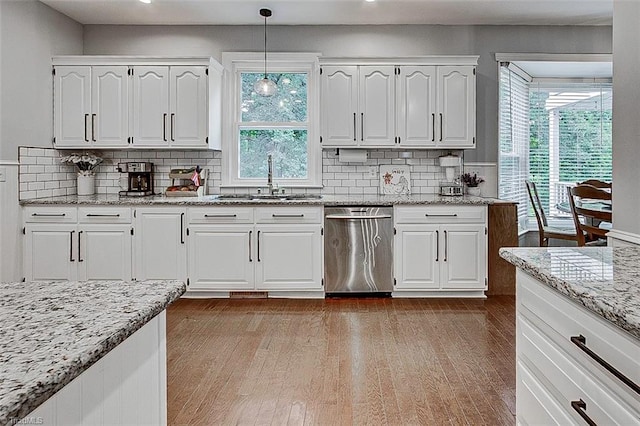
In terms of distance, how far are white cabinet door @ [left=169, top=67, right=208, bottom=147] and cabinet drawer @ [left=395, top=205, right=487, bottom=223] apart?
197 centimetres

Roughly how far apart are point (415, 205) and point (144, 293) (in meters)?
3.76

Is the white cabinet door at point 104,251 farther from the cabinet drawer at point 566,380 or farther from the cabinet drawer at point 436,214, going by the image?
the cabinet drawer at point 566,380

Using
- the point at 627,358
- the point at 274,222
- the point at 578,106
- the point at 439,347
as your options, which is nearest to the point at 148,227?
the point at 274,222

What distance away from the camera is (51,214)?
4762 millimetres

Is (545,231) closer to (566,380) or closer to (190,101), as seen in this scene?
(190,101)

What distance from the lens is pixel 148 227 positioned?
481cm

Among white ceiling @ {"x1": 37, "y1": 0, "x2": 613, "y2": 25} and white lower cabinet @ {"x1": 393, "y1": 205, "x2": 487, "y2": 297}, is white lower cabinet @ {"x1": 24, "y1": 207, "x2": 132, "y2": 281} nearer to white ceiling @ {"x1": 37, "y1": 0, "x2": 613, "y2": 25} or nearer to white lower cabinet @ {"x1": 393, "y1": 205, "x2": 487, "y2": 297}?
white ceiling @ {"x1": 37, "y1": 0, "x2": 613, "y2": 25}

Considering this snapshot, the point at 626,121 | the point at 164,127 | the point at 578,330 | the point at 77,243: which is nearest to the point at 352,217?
the point at 164,127

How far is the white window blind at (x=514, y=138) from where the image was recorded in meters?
5.59

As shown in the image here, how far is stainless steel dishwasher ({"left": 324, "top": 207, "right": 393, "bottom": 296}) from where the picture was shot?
484 centimetres

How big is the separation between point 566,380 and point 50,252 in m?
4.53

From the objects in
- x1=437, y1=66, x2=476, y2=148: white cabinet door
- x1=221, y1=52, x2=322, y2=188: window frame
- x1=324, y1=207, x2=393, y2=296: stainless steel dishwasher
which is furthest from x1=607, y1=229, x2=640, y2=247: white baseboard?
x1=221, y1=52, x2=322, y2=188: window frame

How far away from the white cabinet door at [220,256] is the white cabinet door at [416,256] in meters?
1.32

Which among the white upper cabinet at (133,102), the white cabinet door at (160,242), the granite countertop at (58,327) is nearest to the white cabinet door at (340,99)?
the white upper cabinet at (133,102)
